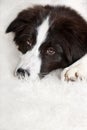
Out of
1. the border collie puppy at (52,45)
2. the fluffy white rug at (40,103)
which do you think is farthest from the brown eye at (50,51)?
the fluffy white rug at (40,103)

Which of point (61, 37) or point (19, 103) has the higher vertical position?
point (61, 37)

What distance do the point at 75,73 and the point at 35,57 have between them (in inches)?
Answer: 6.3

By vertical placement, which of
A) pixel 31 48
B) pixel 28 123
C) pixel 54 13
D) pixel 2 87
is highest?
pixel 54 13

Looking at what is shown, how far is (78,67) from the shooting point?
167 centimetres

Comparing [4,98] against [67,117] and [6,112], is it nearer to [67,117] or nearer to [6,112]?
[6,112]

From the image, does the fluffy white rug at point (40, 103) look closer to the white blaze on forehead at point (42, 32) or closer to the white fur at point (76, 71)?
the white fur at point (76, 71)

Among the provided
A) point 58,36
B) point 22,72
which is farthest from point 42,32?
point 22,72

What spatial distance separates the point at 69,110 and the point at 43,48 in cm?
24

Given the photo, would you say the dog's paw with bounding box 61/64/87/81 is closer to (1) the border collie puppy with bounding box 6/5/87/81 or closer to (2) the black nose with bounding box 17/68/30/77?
(1) the border collie puppy with bounding box 6/5/87/81

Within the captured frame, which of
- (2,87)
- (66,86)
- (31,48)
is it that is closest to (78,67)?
(66,86)

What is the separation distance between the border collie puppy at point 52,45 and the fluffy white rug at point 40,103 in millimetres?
45

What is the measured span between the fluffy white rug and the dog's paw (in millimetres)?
21

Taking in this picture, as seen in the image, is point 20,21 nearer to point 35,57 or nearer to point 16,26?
point 16,26

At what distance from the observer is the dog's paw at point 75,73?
A: 1.66 metres
